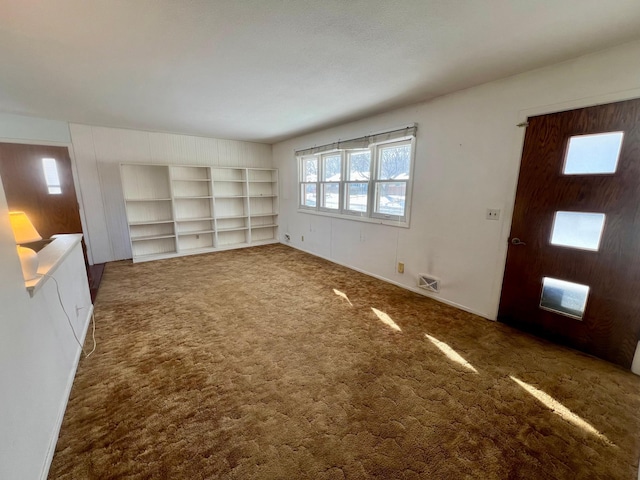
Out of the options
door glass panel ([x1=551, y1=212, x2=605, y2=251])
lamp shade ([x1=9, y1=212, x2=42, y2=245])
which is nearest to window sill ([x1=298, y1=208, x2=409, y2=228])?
door glass panel ([x1=551, y1=212, x2=605, y2=251])

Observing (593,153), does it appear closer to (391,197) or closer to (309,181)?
(391,197)

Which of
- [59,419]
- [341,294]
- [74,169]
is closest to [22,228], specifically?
[59,419]

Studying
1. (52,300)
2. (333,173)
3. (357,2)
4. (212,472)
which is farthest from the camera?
(333,173)

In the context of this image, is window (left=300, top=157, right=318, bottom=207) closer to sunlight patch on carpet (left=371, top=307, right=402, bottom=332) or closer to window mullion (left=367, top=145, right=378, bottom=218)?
window mullion (left=367, top=145, right=378, bottom=218)

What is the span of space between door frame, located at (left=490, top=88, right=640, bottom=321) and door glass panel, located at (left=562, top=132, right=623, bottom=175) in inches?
9.9

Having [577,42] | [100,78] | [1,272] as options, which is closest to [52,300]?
[1,272]

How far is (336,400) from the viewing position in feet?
5.64

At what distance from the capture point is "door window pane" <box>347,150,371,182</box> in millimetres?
4055

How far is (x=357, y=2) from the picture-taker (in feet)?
4.90

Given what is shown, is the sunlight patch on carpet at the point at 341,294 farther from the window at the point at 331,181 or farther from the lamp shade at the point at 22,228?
the lamp shade at the point at 22,228

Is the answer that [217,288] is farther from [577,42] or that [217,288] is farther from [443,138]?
[577,42]

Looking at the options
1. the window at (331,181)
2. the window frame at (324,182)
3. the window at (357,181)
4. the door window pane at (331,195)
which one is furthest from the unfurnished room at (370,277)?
the door window pane at (331,195)

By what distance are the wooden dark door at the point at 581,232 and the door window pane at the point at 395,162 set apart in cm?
132

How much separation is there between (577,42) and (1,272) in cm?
370
